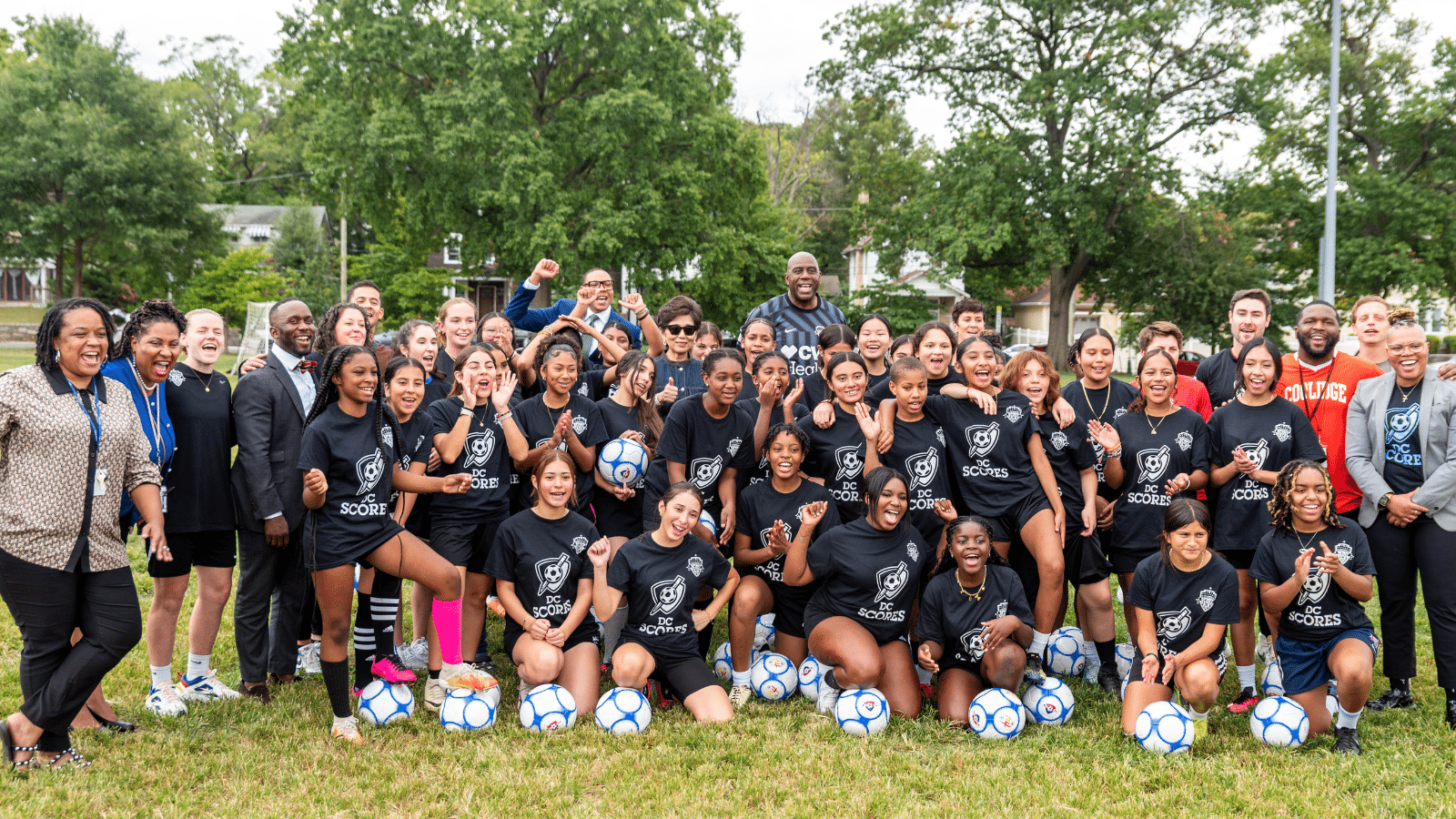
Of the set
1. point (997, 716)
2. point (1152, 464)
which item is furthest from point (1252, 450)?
point (997, 716)

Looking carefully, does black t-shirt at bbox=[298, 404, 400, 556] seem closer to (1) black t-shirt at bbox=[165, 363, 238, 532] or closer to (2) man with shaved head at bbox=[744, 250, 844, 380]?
(1) black t-shirt at bbox=[165, 363, 238, 532]

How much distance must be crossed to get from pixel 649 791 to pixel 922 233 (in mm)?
28804

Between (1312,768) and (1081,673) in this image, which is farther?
(1081,673)

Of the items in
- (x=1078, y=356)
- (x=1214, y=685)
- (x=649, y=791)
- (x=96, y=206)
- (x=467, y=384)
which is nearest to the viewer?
(x=649, y=791)

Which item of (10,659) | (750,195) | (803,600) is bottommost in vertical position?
(10,659)

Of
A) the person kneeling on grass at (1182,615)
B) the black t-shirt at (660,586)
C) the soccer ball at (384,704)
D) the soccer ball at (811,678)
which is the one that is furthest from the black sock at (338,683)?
the person kneeling on grass at (1182,615)

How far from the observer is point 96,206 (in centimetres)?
3039

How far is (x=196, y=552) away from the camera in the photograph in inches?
213

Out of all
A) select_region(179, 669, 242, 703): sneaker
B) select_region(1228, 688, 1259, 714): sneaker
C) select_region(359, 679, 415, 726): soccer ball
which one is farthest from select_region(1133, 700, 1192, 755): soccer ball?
select_region(179, 669, 242, 703): sneaker

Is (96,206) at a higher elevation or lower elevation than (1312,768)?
higher

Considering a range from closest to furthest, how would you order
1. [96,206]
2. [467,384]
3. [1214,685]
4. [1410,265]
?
[1214,685] → [467,384] → [1410,265] → [96,206]

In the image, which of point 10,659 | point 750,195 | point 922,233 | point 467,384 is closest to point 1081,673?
point 467,384

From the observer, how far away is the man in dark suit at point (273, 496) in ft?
17.0

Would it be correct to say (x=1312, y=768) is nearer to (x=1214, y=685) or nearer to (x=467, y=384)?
(x=1214, y=685)
